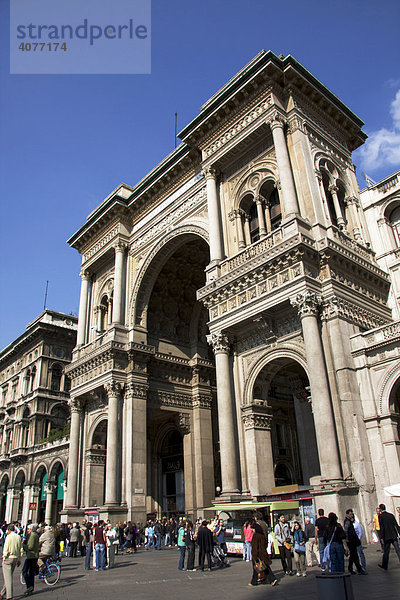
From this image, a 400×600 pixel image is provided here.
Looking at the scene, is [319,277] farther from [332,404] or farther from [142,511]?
[142,511]

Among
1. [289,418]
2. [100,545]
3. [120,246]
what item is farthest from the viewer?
[120,246]

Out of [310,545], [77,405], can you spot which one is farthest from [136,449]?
[310,545]

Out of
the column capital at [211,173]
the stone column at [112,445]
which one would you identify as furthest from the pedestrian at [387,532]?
the column capital at [211,173]

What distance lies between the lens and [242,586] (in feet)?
34.7

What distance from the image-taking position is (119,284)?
3011 cm

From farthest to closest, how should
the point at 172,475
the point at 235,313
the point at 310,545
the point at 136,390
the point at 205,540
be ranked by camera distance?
the point at 172,475 < the point at 136,390 < the point at 235,313 < the point at 205,540 < the point at 310,545

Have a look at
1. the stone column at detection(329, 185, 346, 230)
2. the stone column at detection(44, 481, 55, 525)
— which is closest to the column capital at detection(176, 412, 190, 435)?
the stone column at detection(329, 185, 346, 230)

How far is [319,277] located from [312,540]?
9.63 meters

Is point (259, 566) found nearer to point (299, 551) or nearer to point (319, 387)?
point (299, 551)

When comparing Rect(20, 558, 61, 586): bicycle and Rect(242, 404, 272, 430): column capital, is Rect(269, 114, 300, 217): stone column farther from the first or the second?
Rect(20, 558, 61, 586): bicycle

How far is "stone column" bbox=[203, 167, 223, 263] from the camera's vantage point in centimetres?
2256

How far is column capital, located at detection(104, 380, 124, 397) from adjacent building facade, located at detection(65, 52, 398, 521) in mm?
80

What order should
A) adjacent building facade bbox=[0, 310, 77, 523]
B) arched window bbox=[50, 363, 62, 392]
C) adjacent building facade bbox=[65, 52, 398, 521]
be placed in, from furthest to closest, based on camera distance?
arched window bbox=[50, 363, 62, 392] < adjacent building facade bbox=[0, 310, 77, 523] < adjacent building facade bbox=[65, 52, 398, 521]

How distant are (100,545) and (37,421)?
3428cm
